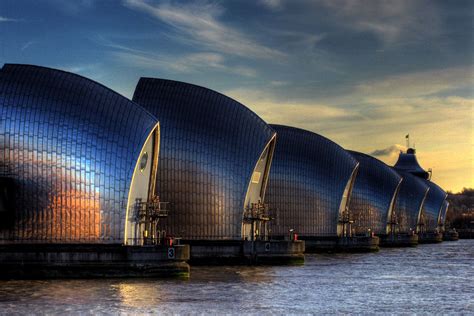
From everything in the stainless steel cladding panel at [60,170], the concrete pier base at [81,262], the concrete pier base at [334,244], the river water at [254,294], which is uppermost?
the stainless steel cladding panel at [60,170]

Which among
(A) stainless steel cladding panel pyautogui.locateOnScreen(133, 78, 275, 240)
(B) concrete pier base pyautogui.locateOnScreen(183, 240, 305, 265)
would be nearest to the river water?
(B) concrete pier base pyautogui.locateOnScreen(183, 240, 305, 265)

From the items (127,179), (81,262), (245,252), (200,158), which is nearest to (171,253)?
(81,262)

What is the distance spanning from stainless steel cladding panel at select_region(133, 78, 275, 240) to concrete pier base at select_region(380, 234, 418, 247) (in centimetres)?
7158

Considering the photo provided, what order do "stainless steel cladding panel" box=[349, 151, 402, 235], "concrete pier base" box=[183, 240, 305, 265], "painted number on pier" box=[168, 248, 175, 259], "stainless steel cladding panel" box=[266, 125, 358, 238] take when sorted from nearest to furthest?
"painted number on pier" box=[168, 248, 175, 259], "concrete pier base" box=[183, 240, 305, 265], "stainless steel cladding panel" box=[266, 125, 358, 238], "stainless steel cladding panel" box=[349, 151, 402, 235]

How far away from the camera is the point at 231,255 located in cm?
8494

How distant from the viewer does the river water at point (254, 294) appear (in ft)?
160

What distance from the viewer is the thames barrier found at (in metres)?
68.3

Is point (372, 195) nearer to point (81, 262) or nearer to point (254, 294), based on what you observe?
point (81, 262)

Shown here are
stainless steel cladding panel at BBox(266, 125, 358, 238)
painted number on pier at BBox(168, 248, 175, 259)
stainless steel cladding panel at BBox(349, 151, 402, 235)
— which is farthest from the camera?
stainless steel cladding panel at BBox(349, 151, 402, 235)

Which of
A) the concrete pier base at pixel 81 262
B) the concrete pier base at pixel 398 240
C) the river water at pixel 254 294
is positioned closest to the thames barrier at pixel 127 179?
the concrete pier base at pixel 81 262

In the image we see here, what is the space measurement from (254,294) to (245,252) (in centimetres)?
2885

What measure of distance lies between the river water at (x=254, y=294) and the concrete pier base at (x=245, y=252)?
5487 mm

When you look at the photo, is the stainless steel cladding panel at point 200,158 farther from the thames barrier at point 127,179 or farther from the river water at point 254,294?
the river water at point 254,294

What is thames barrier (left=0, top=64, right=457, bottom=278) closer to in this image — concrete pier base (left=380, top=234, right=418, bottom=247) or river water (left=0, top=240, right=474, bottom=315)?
river water (left=0, top=240, right=474, bottom=315)
